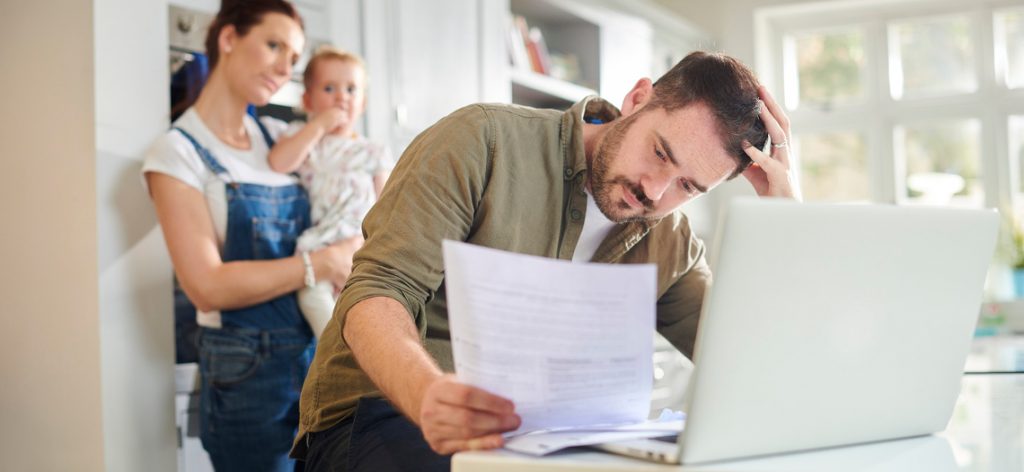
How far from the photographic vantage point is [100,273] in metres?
2.40

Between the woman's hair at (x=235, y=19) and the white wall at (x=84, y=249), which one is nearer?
the white wall at (x=84, y=249)

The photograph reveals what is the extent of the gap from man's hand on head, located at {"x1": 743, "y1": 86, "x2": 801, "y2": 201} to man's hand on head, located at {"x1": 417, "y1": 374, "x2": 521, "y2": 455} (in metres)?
0.83

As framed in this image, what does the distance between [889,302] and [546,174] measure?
0.71m

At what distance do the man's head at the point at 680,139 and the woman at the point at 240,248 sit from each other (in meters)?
1.15

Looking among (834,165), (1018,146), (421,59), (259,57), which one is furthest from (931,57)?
(259,57)

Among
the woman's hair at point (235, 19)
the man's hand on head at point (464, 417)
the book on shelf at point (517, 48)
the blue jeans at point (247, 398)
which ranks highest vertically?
the book on shelf at point (517, 48)

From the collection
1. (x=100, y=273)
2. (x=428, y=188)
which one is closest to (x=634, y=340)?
(x=428, y=188)

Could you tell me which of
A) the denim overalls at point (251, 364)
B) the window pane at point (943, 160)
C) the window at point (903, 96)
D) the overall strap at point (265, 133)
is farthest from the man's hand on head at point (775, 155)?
the window pane at point (943, 160)

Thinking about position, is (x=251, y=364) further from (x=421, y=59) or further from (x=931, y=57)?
(x=931, y=57)

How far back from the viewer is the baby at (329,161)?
255 centimetres

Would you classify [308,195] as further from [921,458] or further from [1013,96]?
[1013,96]

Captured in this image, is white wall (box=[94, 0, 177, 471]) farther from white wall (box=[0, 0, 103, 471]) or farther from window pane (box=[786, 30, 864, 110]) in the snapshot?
window pane (box=[786, 30, 864, 110])

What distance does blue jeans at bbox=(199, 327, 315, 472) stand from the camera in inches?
97.3

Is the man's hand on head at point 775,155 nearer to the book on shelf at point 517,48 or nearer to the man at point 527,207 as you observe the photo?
the man at point 527,207
